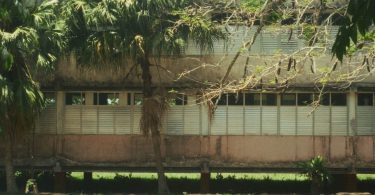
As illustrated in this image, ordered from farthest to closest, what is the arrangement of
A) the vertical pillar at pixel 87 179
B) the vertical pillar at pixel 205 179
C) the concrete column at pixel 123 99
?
the vertical pillar at pixel 87 179
the concrete column at pixel 123 99
the vertical pillar at pixel 205 179

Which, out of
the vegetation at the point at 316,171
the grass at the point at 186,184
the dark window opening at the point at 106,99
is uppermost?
the dark window opening at the point at 106,99

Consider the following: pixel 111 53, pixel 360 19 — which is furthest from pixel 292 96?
pixel 360 19

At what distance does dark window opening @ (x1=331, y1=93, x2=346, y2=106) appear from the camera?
1988 centimetres

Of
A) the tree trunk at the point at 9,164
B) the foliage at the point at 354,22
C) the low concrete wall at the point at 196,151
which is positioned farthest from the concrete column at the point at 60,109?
the foliage at the point at 354,22

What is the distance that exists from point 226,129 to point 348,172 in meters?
4.20

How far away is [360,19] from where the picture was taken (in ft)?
17.3

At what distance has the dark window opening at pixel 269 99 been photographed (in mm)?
19938

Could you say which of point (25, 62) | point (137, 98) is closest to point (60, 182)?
point (137, 98)

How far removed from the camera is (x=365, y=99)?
1991 cm

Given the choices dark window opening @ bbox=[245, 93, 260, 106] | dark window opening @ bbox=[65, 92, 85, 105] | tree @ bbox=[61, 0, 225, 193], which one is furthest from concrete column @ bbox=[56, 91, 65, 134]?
dark window opening @ bbox=[245, 93, 260, 106]

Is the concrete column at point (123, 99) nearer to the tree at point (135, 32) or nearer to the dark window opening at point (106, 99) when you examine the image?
the dark window opening at point (106, 99)

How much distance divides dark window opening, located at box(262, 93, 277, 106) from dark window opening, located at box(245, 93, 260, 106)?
20cm

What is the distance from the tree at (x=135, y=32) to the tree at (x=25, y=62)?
73cm

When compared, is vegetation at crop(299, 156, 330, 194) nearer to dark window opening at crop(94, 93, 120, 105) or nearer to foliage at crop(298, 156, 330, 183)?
foliage at crop(298, 156, 330, 183)
